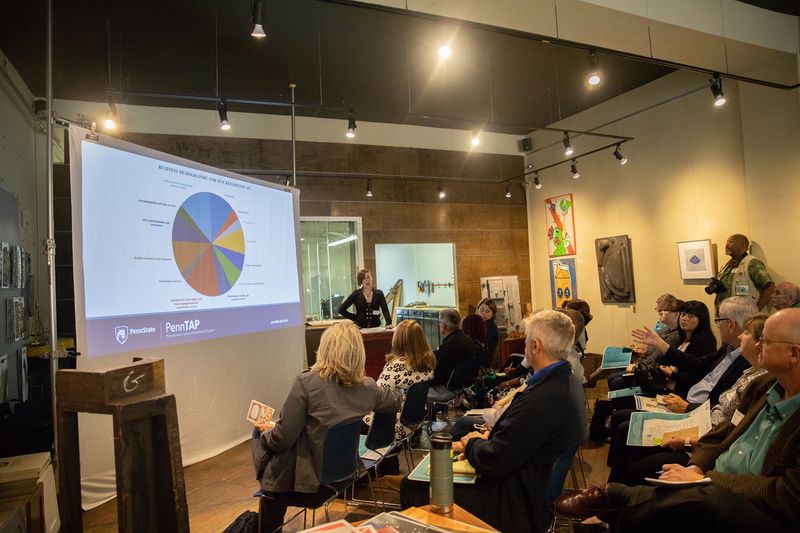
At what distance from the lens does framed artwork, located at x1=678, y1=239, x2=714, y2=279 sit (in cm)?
641

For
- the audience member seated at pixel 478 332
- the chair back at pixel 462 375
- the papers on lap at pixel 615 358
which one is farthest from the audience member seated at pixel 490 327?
the papers on lap at pixel 615 358

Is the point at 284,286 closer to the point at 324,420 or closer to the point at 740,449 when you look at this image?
the point at 324,420

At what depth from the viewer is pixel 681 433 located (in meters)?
2.63

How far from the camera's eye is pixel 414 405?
137 inches

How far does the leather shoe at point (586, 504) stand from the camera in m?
2.00

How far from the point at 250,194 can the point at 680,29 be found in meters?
4.50

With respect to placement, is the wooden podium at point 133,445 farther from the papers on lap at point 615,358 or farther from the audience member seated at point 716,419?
the papers on lap at point 615,358

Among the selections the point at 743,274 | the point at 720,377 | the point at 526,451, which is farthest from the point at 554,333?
the point at 743,274

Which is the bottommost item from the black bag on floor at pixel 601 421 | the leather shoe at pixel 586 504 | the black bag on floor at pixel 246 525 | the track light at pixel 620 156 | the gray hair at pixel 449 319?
the black bag on floor at pixel 601 421

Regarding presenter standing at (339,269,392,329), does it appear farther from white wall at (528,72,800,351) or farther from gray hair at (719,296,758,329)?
gray hair at (719,296,758,329)

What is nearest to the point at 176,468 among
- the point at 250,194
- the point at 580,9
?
the point at 250,194

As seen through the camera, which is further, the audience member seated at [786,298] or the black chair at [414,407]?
the audience member seated at [786,298]

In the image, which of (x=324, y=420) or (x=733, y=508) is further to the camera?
(x=324, y=420)

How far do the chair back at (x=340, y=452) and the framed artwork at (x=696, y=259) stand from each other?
5798mm
